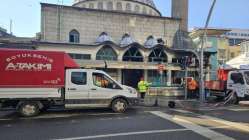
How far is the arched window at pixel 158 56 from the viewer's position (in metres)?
42.8

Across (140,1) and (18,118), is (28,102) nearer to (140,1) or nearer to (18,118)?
(18,118)

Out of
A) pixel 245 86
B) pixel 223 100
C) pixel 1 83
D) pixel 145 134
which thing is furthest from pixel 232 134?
pixel 223 100

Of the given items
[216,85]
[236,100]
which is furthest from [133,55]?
[236,100]

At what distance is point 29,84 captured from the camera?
14.1 metres

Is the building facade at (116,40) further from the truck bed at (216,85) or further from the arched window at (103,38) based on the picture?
the truck bed at (216,85)

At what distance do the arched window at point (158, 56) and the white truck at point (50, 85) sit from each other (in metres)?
27.6

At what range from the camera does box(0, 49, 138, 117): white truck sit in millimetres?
14000

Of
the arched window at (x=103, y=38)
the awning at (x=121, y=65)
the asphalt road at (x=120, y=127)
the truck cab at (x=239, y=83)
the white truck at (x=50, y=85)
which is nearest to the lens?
the asphalt road at (x=120, y=127)

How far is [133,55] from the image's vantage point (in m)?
42.0

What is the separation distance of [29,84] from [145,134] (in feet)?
20.9

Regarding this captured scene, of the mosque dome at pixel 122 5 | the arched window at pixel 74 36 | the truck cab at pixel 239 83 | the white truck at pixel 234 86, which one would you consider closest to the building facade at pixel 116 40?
the arched window at pixel 74 36

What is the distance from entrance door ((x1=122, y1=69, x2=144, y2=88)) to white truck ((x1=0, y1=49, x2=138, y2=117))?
84.0 feet

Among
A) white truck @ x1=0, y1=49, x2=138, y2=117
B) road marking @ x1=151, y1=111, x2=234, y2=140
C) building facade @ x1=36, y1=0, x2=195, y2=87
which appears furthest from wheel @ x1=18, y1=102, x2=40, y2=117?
building facade @ x1=36, y1=0, x2=195, y2=87

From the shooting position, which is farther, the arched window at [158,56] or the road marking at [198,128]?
the arched window at [158,56]
